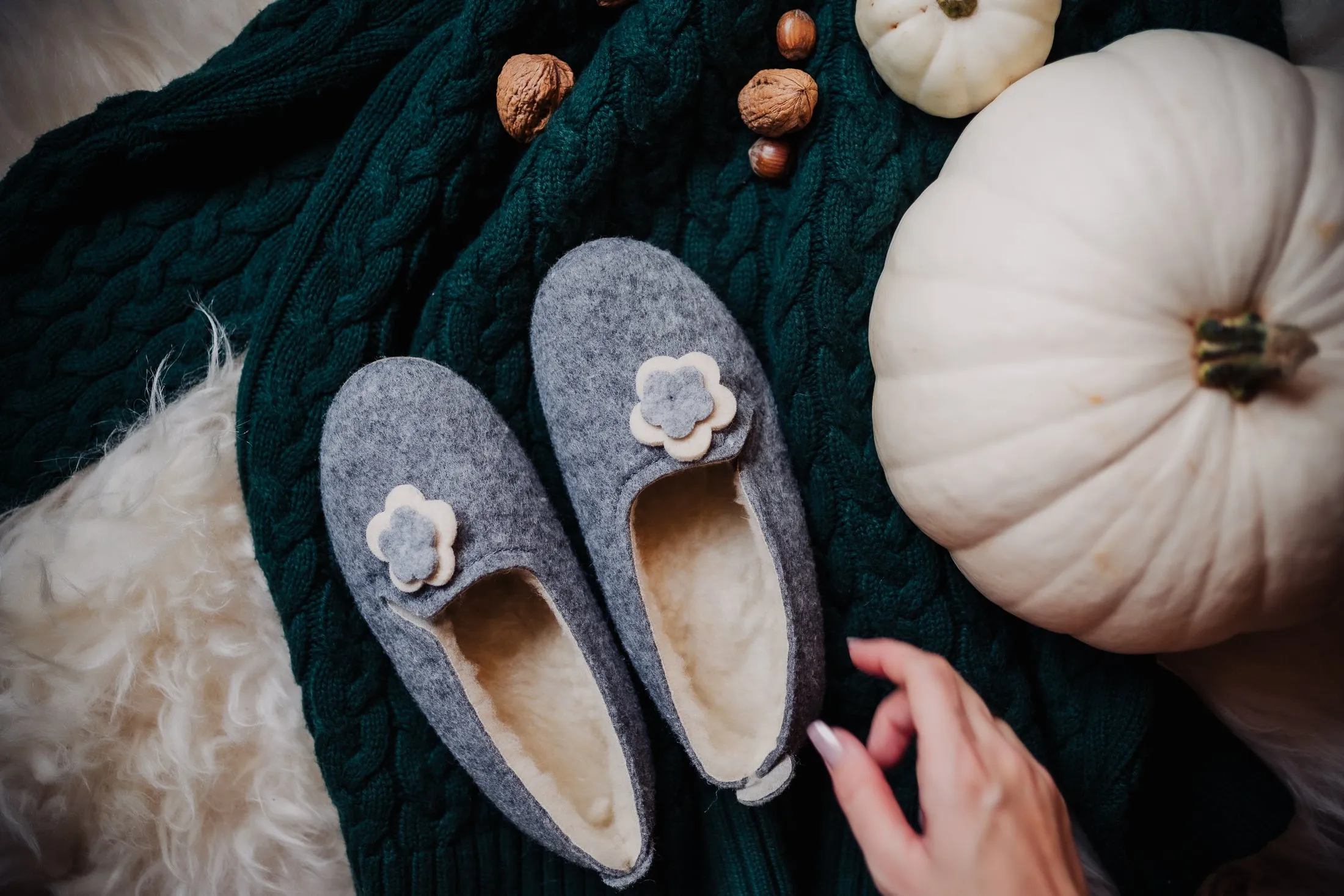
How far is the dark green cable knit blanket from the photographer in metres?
0.83

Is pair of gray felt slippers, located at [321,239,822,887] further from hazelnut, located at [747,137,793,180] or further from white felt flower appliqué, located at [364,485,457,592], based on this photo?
hazelnut, located at [747,137,793,180]

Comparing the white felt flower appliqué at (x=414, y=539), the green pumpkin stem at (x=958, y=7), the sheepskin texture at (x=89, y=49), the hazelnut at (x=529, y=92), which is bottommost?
the white felt flower appliqué at (x=414, y=539)

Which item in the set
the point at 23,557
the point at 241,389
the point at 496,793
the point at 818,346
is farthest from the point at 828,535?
the point at 23,557

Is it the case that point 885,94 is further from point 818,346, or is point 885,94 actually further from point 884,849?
point 884,849

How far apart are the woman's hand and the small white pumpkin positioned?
0.51 metres

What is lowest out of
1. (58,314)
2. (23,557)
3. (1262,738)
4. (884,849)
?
(1262,738)

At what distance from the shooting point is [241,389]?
2.82 ft

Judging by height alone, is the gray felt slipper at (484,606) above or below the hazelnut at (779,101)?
below

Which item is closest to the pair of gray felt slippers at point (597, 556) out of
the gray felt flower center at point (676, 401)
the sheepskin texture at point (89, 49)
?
the gray felt flower center at point (676, 401)

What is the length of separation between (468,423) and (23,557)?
0.47 metres

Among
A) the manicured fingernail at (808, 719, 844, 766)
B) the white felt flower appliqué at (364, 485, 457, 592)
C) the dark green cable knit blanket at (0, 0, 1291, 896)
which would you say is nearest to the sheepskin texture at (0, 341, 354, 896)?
the dark green cable knit blanket at (0, 0, 1291, 896)

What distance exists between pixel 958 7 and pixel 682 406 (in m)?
0.42

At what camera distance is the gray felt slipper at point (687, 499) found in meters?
0.77

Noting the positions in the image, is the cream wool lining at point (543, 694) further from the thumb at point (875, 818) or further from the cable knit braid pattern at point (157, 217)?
the cable knit braid pattern at point (157, 217)
